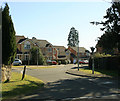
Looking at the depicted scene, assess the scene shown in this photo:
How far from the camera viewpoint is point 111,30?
20172 mm

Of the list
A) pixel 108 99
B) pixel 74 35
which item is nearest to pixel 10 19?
pixel 108 99

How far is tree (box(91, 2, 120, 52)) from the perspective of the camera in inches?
742

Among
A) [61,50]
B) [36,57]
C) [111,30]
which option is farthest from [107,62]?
[61,50]

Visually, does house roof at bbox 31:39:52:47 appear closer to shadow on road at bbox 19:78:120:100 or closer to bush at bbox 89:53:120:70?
bush at bbox 89:53:120:70

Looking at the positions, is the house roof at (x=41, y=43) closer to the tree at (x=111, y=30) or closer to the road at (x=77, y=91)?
the tree at (x=111, y=30)

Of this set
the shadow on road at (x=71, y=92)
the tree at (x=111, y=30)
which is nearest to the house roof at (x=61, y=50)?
the tree at (x=111, y=30)

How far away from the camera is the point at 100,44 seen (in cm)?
2052

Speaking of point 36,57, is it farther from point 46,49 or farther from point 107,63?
point 107,63

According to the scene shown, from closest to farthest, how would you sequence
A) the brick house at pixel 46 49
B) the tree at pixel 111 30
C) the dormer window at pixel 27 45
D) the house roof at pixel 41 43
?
the tree at pixel 111 30 → the dormer window at pixel 27 45 → the house roof at pixel 41 43 → the brick house at pixel 46 49

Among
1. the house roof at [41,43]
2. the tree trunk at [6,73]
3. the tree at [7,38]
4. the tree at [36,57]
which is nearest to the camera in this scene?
the tree trunk at [6,73]

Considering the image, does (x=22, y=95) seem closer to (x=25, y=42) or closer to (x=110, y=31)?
(x=110, y=31)

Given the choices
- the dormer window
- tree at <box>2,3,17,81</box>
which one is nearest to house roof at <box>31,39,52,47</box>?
the dormer window

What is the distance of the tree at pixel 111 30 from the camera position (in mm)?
18848

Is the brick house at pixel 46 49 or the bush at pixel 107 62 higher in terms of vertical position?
the brick house at pixel 46 49
